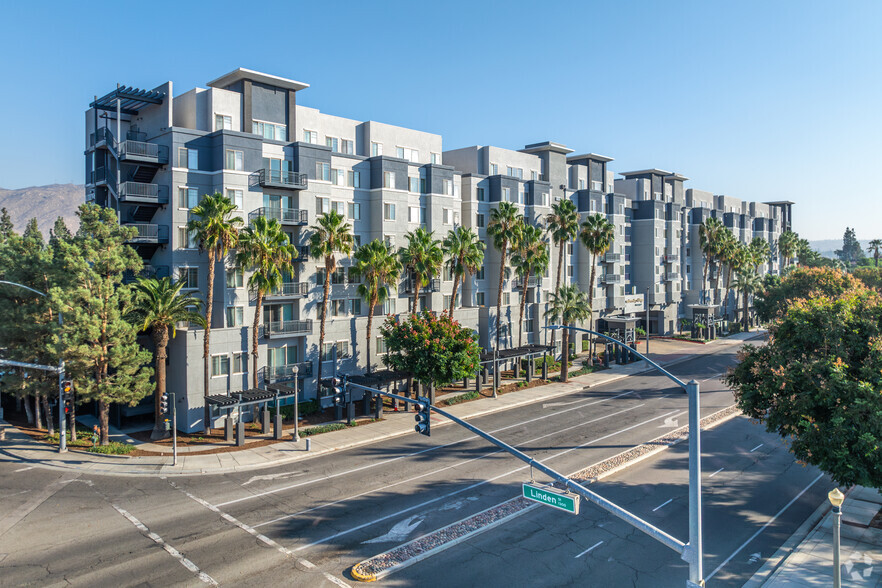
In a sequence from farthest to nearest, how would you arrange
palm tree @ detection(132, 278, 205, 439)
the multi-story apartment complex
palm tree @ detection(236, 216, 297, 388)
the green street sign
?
1. the multi-story apartment complex
2. palm tree @ detection(236, 216, 297, 388)
3. palm tree @ detection(132, 278, 205, 439)
4. the green street sign

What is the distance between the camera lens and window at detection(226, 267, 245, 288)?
41.8 metres

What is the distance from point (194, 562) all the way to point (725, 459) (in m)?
28.0

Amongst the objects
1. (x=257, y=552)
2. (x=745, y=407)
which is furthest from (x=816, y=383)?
(x=257, y=552)

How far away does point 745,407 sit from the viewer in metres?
25.6

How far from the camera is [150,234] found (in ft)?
134

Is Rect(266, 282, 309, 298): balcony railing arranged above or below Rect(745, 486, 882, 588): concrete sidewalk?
above

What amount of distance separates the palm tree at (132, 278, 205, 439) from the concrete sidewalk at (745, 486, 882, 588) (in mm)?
33914

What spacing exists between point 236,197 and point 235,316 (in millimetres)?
8735

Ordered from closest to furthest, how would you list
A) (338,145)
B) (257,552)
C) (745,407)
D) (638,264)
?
1. (257,552)
2. (745,407)
3. (338,145)
4. (638,264)

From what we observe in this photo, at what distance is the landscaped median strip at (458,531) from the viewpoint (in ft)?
66.6

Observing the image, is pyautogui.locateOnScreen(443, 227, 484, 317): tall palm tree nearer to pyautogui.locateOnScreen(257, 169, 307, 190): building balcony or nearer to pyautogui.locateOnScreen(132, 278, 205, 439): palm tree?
pyautogui.locateOnScreen(257, 169, 307, 190): building balcony

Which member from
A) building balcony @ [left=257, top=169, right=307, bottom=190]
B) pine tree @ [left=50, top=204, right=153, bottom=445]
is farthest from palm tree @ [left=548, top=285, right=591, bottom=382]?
pine tree @ [left=50, top=204, right=153, bottom=445]

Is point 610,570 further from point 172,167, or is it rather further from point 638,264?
point 638,264

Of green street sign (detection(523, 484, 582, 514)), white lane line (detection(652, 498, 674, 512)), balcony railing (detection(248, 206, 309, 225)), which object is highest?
balcony railing (detection(248, 206, 309, 225))
